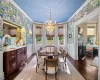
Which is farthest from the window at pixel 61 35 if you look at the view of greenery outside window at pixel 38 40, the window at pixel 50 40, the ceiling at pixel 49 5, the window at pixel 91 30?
the ceiling at pixel 49 5

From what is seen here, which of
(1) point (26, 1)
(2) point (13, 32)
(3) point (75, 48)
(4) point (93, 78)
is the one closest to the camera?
(4) point (93, 78)

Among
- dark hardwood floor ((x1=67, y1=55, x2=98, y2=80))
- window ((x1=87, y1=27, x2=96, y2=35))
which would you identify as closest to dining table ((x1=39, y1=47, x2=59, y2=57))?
dark hardwood floor ((x1=67, y1=55, x2=98, y2=80))

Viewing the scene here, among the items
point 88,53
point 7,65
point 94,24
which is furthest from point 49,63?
point 94,24

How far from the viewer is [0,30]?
3.06m

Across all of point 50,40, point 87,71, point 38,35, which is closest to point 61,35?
point 50,40

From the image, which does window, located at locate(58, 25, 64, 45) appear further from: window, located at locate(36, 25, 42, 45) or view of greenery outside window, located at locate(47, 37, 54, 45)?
window, located at locate(36, 25, 42, 45)

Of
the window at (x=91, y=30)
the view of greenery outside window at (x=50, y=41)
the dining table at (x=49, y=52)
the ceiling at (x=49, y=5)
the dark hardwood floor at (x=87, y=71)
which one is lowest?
the dark hardwood floor at (x=87, y=71)

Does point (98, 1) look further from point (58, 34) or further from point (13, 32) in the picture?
point (58, 34)

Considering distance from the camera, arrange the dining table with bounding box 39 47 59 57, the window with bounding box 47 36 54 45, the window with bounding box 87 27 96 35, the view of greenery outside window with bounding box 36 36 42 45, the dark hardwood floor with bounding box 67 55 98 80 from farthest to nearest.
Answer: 1. the window with bounding box 47 36 54 45
2. the view of greenery outside window with bounding box 36 36 42 45
3. the window with bounding box 87 27 96 35
4. the dining table with bounding box 39 47 59 57
5. the dark hardwood floor with bounding box 67 55 98 80

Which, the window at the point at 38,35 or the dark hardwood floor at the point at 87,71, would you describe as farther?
the window at the point at 38,35

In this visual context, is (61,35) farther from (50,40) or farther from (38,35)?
(38,35)

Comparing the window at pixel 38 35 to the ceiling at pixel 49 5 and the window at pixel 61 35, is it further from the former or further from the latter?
the ceiling at pixel 49 5

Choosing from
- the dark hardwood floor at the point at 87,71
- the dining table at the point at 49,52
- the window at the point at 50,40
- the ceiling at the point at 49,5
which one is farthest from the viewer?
the window at the point at 50,40

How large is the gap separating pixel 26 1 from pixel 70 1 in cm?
190
